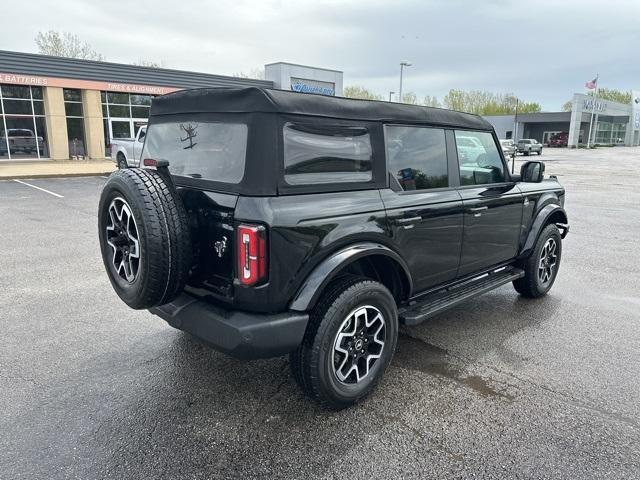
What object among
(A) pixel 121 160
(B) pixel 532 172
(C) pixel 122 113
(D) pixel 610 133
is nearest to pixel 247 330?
(B) pixel 532 172

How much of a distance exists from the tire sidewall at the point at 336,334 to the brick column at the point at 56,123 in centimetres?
2421

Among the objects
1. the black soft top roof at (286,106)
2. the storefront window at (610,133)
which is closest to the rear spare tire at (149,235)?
the black soft top roof at (286,106)

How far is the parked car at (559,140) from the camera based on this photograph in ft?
206

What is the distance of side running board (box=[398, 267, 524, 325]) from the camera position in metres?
3.48

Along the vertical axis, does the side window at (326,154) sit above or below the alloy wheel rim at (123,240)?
above

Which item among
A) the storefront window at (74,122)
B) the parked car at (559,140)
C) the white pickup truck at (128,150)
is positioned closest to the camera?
the white pickup truck at (128,150)

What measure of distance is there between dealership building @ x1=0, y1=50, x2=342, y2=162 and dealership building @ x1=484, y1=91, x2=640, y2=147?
4461cm

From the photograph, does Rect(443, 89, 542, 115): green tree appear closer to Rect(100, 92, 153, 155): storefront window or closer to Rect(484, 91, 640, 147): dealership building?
Rect(484, 91, 640, 147): dealership building

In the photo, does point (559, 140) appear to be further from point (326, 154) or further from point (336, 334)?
point (336, 334)

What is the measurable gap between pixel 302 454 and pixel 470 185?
104 inches

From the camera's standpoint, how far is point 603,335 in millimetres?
4219

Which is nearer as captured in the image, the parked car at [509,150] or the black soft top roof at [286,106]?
the black soft top roof at [286,106]

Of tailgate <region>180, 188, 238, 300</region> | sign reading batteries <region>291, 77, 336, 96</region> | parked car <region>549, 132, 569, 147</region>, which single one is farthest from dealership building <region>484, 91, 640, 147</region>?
tailgate <region>180, 188, 238, 300</region>

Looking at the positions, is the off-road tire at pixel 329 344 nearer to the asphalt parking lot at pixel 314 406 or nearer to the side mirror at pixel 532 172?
the asphalt parking lot at pixel 314 406
